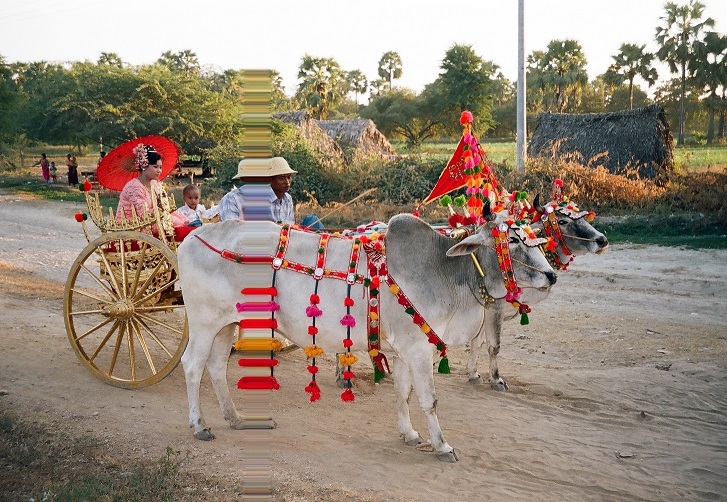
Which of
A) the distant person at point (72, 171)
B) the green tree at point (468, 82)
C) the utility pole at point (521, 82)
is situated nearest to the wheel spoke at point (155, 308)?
the utility pole at point (521, 82)

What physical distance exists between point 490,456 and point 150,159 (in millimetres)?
4318

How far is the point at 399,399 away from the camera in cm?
564

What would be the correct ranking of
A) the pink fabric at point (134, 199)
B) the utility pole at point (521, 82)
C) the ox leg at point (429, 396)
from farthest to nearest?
the utility pole at point (521, 82) → the pink fabric at point (134, 199) → the ox leg at point (429, 396)

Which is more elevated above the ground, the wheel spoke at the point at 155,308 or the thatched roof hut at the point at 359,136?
the thatched roof hut at the point at 359,136

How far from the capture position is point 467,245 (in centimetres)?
515

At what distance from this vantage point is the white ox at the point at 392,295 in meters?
5.24

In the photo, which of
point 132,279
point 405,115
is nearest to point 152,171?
point 132,279

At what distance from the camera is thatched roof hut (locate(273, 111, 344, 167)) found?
67.1 feet

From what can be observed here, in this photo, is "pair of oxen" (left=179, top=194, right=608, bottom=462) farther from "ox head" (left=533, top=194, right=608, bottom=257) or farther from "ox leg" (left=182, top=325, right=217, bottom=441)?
"ox head" (left=533, top=194, right=608, bottom=257)

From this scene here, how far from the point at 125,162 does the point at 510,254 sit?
4.12 meters

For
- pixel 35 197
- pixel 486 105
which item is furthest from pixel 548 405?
pixel 486 105

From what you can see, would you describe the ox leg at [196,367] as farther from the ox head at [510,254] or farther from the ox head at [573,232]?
the ox head at [573,232]

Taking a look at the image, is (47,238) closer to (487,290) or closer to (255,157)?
(487,290)

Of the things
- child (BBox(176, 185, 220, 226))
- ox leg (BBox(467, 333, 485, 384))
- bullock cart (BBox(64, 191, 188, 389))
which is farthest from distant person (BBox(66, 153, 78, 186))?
ox leg (BBox(467, 333, 485, 384))
